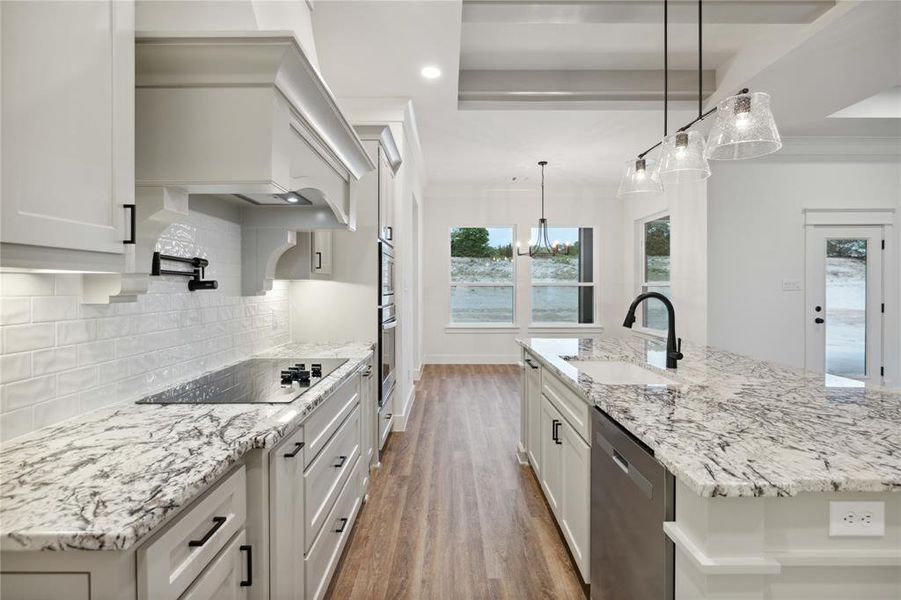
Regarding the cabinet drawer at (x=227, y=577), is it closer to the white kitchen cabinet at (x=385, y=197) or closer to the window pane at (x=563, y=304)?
the white kitchen cabinet at (x=385, y=197)

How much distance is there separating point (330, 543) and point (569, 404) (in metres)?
1.17

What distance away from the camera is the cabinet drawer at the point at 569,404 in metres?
1.64

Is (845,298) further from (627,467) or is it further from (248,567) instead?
(248,567)

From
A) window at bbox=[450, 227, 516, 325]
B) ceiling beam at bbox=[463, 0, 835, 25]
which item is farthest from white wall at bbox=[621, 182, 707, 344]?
window at bbox=[450, 227, 516, 325]

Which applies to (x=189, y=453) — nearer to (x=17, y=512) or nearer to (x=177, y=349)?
(x=17, y=512)

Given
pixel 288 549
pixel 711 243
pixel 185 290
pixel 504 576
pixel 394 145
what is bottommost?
pixel 504 576

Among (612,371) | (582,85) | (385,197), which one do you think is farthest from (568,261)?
(612,371)

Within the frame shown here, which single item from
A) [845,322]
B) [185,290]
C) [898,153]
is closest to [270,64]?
[185,290]

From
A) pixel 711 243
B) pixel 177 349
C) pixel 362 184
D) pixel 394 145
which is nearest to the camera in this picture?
pixel 177 349

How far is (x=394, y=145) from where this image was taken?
3.31 m

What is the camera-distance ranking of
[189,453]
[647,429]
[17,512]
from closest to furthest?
[17,512]
[189,453]
[647,429]

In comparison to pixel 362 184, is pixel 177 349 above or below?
below

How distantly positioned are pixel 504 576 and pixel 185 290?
6.17 feet

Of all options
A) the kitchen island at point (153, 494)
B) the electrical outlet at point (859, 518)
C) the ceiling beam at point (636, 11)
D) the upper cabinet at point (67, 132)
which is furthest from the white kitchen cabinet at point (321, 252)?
the electrical outlet at point (859, 518)
